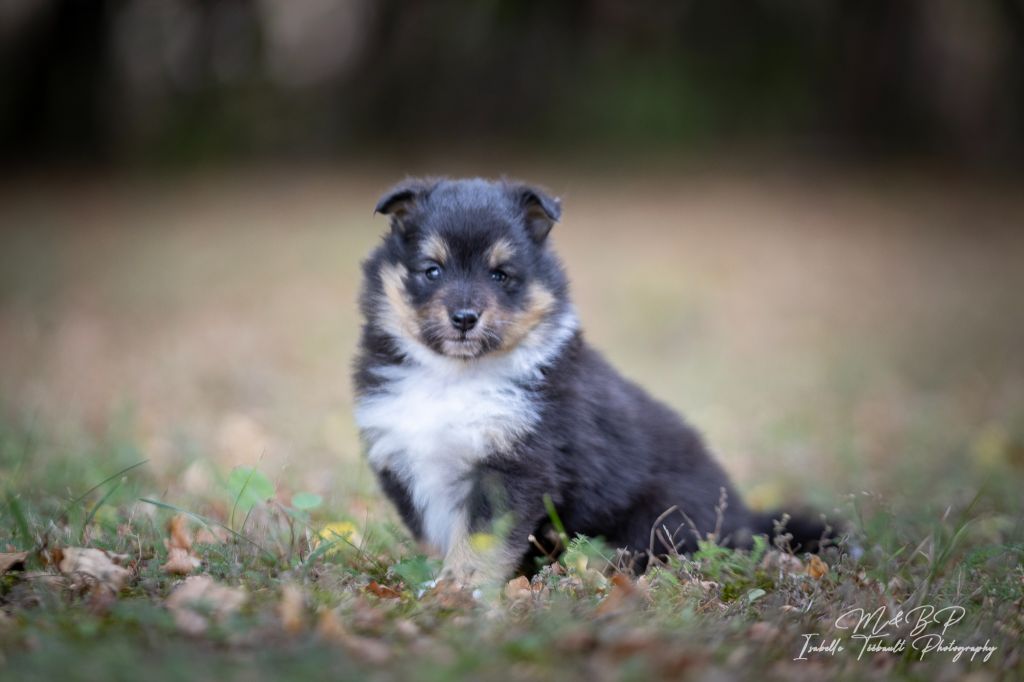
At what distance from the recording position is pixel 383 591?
3.79m

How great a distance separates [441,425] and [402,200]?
1.04 m

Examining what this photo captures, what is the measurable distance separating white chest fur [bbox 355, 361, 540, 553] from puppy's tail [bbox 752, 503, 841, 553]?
141cm

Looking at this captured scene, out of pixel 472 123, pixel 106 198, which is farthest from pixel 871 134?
pixel 106 198

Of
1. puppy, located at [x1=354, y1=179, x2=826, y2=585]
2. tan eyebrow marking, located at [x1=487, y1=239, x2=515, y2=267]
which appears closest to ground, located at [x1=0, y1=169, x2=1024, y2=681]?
puppy, located at [x1=354, y1=179, x2=826, y2=585]

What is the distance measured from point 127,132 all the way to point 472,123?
6.08 metres

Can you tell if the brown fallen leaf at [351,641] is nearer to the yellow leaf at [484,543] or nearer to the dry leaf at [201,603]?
the dry leaf at [201,603]

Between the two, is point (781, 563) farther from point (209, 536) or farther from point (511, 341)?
point (209, 536)

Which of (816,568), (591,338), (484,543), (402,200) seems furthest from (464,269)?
(591,338)

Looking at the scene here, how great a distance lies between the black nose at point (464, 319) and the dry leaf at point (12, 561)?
184 centimetres

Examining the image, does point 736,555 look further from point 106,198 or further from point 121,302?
point 106,198

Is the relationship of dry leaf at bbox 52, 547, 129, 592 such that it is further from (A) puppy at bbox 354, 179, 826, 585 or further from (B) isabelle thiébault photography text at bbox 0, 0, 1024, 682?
(A) puppy at bbox 354, 179, 826, 585

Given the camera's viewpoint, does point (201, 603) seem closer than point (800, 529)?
Yes

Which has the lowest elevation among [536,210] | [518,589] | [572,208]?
[518,589]

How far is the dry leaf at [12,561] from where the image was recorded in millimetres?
3608
